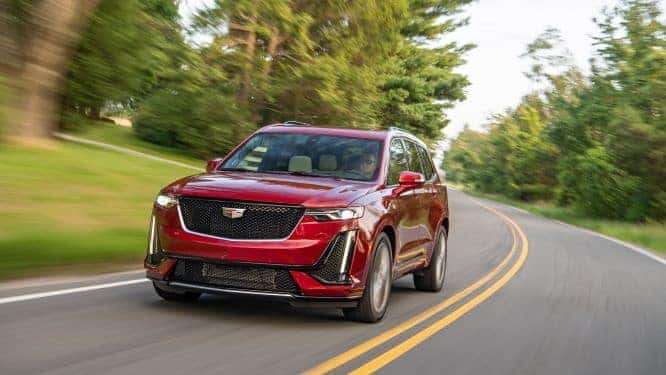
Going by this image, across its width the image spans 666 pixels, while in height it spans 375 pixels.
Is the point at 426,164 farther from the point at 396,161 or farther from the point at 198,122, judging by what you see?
the point at 198,122

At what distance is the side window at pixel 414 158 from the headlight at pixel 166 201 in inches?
130

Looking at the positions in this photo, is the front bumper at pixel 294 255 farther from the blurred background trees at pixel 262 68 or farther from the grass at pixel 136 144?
the grass at pixel 136 144

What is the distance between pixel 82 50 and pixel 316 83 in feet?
39.6

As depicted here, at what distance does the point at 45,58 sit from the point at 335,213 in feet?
37.2

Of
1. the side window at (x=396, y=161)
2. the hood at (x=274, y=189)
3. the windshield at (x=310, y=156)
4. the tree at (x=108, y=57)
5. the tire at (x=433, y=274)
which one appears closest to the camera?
the hood at (x=274, y=189)

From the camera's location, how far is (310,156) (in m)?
9.29

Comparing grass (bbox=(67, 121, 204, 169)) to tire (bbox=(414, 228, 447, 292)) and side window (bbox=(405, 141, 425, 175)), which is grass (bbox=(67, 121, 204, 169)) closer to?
tire (bbox=(414, 228, 447, 292))

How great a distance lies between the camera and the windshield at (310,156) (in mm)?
9148

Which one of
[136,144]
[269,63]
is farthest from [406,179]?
[136,144]

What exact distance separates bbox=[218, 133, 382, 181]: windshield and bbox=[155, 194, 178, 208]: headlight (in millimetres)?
1188

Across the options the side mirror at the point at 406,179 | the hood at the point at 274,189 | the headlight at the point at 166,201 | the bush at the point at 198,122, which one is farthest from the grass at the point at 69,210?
the bush at the point at 198,122

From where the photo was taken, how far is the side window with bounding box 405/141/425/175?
1071 centimetres

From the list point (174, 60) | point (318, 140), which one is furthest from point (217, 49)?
point (318, 140)

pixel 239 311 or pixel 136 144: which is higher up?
pixel 239 311
